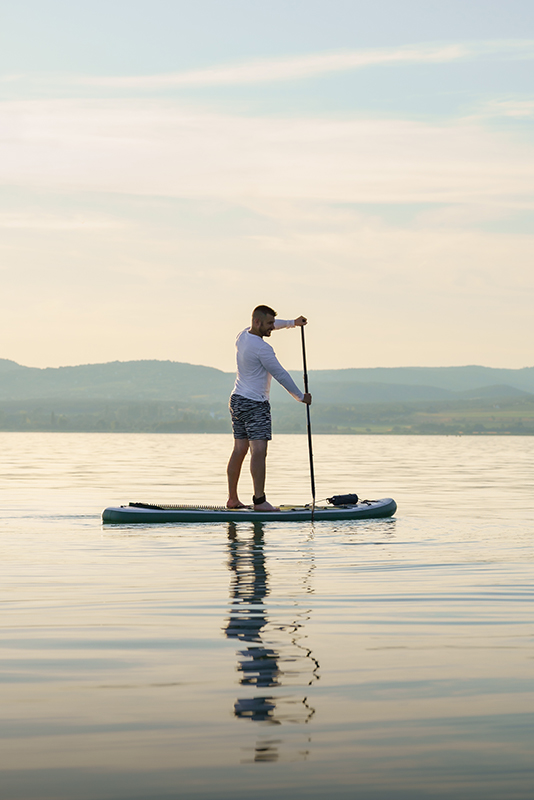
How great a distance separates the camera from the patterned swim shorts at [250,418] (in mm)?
15508

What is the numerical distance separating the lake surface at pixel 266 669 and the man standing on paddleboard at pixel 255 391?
2552mm

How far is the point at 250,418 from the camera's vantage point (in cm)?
1564

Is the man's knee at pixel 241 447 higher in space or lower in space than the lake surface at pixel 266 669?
higher

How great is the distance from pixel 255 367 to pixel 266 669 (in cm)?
1007

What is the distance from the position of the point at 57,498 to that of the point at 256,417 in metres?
7.57

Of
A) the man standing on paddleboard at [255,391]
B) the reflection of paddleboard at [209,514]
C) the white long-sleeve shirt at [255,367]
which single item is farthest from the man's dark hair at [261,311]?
the reflection of paddleboard at [209,514]

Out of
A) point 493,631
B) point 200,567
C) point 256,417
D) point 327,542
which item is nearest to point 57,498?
point 256,417

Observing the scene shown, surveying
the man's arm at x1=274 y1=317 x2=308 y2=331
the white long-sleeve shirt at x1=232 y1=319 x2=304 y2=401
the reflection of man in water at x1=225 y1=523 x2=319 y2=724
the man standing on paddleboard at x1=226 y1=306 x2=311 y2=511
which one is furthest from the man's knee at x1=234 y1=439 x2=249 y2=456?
the reflection of man in water at x1=225 y1=523 x2=319 y2=724

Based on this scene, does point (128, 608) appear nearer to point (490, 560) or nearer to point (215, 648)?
point (215, 648)

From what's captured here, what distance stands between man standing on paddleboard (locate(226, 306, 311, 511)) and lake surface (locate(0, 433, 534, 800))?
100 inches

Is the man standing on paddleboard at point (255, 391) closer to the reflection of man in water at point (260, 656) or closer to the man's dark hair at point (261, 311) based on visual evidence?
the man's dark hair at point (261, 311)

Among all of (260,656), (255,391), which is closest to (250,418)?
(255,391)

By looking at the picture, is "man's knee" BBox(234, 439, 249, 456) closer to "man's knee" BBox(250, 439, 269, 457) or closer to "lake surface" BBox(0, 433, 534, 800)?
"man's knee" BBox(250, 439, 269, 457)

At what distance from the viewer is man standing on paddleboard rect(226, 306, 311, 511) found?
15477mm
